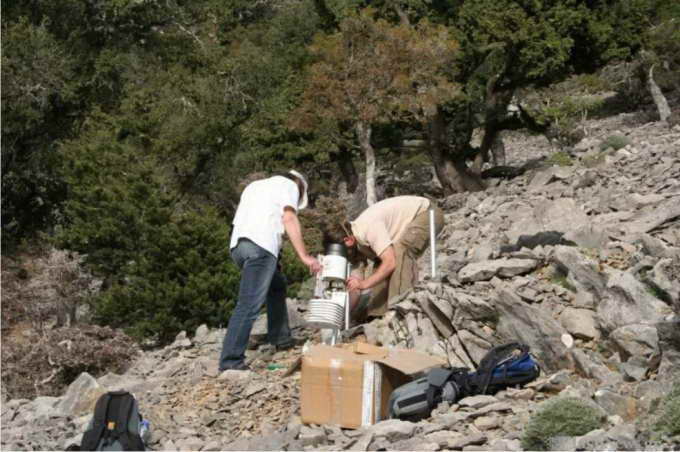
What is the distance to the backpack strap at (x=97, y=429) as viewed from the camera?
743 centimetres

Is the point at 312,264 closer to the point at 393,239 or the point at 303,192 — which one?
the point at 303,192

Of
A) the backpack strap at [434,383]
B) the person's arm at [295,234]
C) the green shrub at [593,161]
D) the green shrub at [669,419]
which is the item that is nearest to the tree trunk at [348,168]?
the green shrub at [593,161]

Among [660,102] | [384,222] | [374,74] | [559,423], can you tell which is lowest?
[559,423]

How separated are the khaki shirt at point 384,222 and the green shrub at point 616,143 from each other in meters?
14.5

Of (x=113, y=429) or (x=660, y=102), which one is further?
(x=660, y=102)

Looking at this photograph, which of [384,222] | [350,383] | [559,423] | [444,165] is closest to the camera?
[559,423]

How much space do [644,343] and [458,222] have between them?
13101mm

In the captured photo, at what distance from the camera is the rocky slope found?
7.07 m

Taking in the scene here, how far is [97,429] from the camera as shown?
24.6 feet

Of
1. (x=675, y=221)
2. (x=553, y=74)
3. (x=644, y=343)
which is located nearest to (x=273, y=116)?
(x=553, y=74)

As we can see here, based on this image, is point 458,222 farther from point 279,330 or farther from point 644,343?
point 644,343

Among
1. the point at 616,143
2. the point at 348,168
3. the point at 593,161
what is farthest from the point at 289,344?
the point at 348,168

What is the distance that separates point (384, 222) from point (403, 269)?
1.66ft

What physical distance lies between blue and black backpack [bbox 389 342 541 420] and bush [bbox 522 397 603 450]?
3.19 ft
